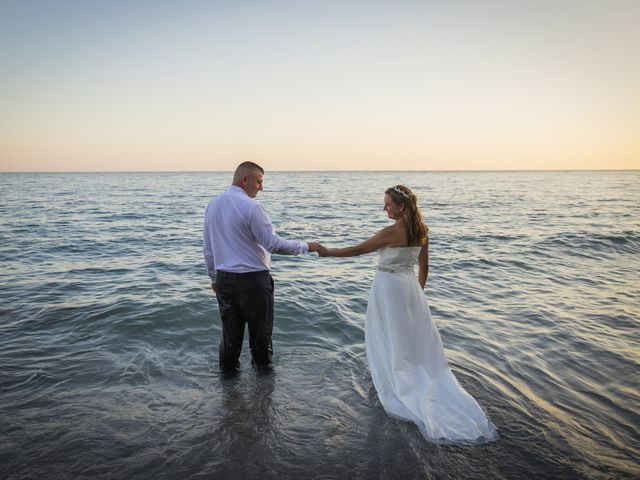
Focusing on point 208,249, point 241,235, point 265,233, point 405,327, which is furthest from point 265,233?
point 405,327

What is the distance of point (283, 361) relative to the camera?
6016 mm

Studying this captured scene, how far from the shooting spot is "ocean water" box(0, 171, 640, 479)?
12.2 ft

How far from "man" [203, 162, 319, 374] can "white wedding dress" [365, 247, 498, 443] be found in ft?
A: 3.39

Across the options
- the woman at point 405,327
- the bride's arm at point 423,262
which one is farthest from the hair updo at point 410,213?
the bride's arm at point 423,262

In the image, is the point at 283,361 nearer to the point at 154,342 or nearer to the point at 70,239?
the point at 154,342

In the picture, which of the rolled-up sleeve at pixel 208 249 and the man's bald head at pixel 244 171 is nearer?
Answer: the man's bald head at pixel 244 171

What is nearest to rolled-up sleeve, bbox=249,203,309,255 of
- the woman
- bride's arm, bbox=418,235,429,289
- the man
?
the man

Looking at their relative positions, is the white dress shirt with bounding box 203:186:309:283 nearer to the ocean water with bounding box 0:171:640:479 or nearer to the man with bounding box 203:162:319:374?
the man with bounding box 203:162:319:374

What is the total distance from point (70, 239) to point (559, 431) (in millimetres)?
17784

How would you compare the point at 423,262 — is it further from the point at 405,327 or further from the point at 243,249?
the point at 243,249

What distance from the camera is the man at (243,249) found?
4547 mm

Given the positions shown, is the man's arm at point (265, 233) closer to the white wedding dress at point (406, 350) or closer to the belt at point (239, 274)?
the belt at point (239, 274)

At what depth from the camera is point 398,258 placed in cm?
467

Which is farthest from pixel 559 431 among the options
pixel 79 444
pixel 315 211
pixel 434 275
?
pixel 315 211
